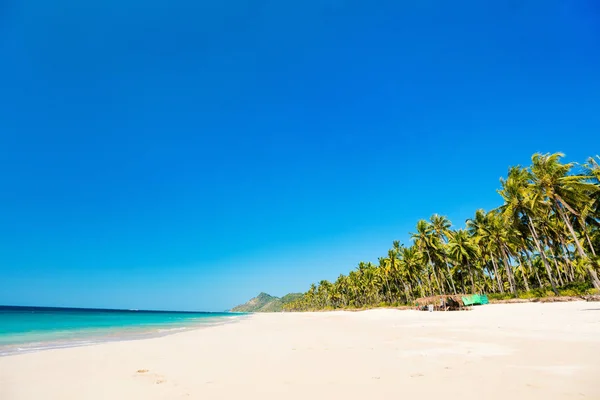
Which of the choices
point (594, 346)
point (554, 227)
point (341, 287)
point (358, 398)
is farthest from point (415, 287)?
point (358, 398)

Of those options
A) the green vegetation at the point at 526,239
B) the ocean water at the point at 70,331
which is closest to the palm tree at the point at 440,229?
the green vegetation at the point at 526,239

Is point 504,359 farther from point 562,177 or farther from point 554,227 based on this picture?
point 554,227

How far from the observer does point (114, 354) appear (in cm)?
1195

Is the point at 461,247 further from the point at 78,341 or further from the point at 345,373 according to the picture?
the point at 78,341

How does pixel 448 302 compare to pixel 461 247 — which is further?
pixel 461 247

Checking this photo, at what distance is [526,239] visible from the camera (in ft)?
142

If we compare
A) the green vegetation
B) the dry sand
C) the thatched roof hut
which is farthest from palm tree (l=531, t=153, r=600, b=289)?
the dry sand

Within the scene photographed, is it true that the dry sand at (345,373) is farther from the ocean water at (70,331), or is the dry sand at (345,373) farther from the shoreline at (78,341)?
the ocean water at (70,331)

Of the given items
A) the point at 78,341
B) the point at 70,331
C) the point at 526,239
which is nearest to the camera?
the point at 78,341

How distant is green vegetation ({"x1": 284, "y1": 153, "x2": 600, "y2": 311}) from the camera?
25281 mm

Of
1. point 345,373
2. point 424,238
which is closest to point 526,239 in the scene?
point 424,238

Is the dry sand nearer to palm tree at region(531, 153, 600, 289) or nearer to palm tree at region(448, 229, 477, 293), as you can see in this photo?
palm tree at region(531, 153, 600, 289)

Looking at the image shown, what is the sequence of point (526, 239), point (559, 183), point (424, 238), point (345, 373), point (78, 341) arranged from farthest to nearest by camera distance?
1. point (424, 238)
2. point (526, 239)
3. point (559, 183)
4. point (78, 341)
5. point (345, 373)

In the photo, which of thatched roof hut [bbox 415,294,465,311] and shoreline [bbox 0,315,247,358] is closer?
shoreline [bbox 0,315,247,358]
